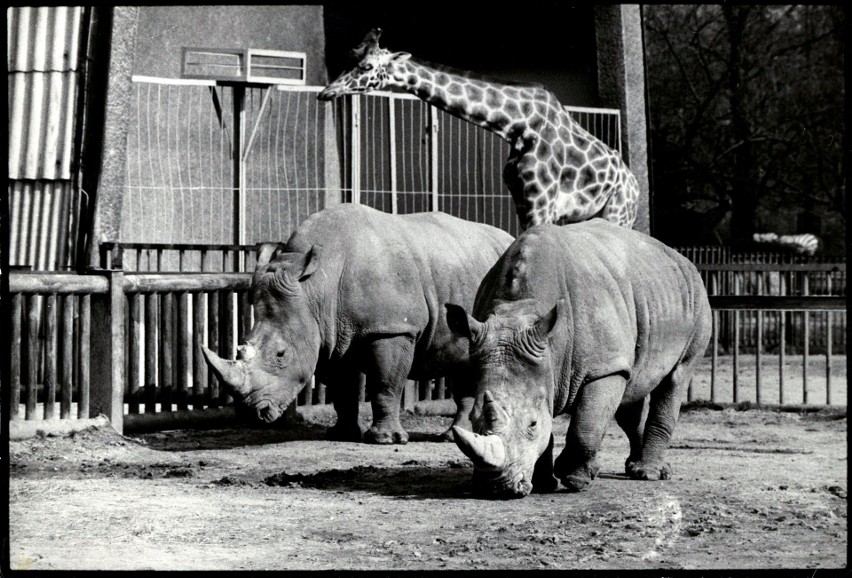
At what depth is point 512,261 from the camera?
7.20m

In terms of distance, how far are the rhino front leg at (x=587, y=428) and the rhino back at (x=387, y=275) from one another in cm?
240

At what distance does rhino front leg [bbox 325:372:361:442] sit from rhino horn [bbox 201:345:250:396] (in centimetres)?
136

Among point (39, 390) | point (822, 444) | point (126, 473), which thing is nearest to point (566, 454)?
point (126, 473)

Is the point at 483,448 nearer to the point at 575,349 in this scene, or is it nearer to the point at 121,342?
the point at 575,349

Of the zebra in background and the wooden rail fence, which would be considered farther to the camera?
the zebra in background

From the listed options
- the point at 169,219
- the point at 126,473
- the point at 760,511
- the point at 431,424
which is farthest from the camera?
the point at 169,219

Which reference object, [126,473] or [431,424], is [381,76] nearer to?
[431,424]

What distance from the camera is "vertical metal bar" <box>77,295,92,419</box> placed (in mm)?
9336

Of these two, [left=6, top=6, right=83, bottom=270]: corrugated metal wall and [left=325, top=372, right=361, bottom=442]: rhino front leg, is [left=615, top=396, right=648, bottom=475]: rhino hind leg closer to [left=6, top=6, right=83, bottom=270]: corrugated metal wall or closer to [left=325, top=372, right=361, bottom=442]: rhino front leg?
[left=325, top=372, right=361, bottom=442]: rhino front leg

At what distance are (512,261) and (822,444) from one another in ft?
14.2

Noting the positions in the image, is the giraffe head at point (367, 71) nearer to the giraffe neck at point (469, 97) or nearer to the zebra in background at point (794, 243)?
the giraffe neck at point (469, 97)

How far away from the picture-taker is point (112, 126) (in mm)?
10141

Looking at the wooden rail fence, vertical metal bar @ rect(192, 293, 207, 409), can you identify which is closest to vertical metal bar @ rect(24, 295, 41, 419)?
the wooden rail fence

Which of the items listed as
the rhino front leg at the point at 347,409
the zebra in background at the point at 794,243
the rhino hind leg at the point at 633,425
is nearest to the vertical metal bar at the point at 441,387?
the rhino front leg at the point at 347,409
